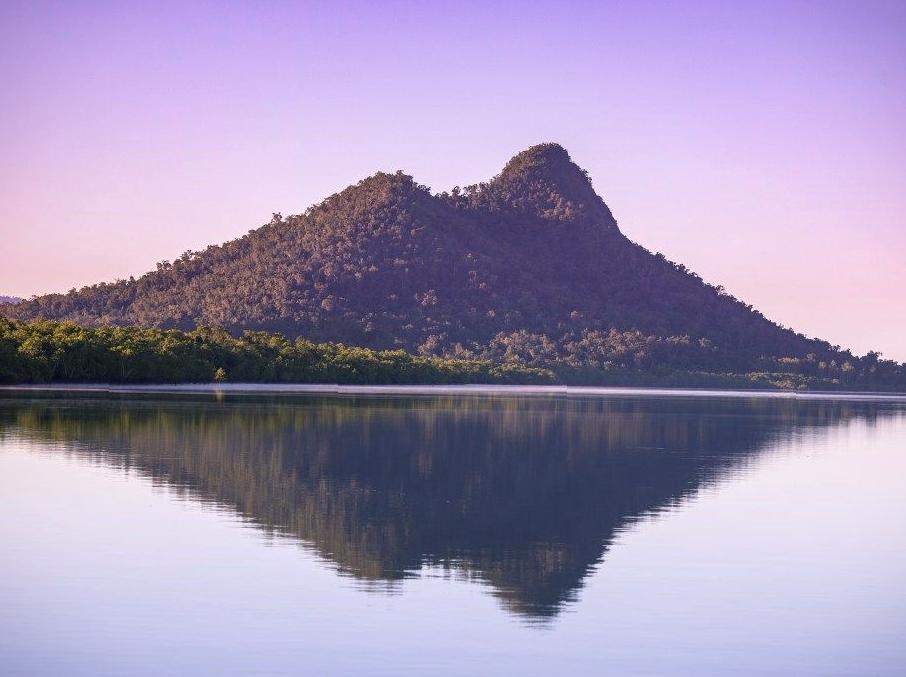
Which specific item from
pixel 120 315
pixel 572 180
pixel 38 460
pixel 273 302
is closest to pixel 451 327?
pixel 273 302

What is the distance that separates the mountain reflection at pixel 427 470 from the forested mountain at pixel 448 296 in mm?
80575

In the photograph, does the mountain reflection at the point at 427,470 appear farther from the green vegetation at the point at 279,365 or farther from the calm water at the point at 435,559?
the green vegetation at the point at 279,365

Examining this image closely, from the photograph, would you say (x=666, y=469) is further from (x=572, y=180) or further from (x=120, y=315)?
(x=572, y=180)

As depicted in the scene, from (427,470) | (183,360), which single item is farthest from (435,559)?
(183,360)

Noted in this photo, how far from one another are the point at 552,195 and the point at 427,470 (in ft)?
536

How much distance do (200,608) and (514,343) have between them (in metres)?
126

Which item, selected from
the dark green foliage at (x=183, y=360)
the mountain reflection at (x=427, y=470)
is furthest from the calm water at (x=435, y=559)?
the dark green foliage at (x=183, y=360)

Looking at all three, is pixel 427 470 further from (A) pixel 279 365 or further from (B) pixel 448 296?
(B) pixel 448 296

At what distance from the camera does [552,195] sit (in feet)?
626

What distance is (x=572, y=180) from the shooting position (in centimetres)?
19800

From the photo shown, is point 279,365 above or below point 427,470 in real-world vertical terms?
above

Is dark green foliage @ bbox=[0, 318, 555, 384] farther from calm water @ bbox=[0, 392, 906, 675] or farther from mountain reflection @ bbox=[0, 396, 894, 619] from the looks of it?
calm water @ bbox=[0, 392, 906, 675]

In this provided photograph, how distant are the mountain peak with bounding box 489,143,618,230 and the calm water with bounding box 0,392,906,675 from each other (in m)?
150

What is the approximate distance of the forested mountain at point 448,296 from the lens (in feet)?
452
